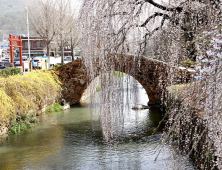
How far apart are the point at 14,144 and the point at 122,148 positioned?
8.45 ft

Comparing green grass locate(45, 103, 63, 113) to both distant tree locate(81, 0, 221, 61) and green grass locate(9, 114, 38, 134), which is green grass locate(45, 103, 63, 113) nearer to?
green grass locate(9, 114, 38, 134)

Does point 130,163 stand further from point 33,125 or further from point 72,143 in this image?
point 33,125

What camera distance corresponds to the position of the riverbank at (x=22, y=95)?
23.1 feet

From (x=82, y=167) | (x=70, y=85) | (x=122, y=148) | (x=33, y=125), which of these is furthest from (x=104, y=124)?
(x=70, y=85)

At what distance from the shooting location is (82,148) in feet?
20.7

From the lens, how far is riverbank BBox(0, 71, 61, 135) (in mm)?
7038

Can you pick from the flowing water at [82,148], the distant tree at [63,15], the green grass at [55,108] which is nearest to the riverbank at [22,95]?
the green grass at [55,108]

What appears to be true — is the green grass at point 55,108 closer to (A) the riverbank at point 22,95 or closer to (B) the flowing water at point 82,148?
(A) the riverbank at point 22,95

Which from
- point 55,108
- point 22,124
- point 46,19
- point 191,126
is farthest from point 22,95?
point 46,19

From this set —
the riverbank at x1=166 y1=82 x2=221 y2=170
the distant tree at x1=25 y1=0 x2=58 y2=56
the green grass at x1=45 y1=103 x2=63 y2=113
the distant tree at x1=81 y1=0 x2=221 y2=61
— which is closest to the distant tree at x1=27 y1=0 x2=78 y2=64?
the distant tree at x1=25 y1=0 x2=58 y2=56

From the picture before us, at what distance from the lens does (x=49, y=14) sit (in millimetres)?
17938

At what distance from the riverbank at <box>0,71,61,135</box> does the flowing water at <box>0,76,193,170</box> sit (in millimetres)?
544

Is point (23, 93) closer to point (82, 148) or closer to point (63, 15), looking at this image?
point (82, 148)

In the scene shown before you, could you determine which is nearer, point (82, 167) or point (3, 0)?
point (82, 167)
